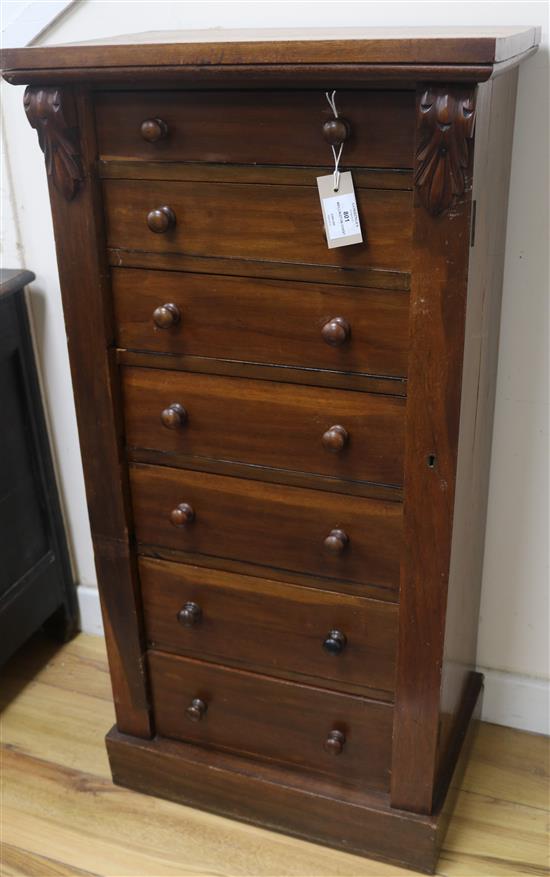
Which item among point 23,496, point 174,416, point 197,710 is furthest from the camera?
point 23,496

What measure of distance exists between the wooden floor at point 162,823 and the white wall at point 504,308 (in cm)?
20

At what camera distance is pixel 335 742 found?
5.01 feet

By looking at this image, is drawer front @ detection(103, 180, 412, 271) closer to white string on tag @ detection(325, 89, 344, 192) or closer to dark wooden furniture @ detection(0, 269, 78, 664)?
white string on tag @ detection(325, 89, 344, 192)

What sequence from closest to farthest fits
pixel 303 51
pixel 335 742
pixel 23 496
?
pixel 303 51, pixel 335 742, pixel 23 496

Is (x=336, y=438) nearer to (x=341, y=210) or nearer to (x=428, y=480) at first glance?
(x=428, y=480)

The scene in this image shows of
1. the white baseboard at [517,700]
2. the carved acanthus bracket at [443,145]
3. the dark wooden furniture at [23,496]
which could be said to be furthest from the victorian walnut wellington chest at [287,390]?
the dark wooden furniture at [23,496]

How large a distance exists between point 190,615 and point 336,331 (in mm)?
588

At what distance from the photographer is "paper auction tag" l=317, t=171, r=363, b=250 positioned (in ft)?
3.92

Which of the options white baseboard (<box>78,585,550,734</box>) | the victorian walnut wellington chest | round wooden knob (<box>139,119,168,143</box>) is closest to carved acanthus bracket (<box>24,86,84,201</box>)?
the victorian walnut wellington chest

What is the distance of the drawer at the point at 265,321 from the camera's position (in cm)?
126

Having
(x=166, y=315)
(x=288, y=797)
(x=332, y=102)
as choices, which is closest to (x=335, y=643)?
(x=288, y=797)

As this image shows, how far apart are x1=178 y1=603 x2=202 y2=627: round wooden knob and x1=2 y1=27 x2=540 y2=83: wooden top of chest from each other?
2.80 ft

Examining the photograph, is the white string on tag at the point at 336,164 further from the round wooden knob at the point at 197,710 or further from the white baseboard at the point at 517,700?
the white baseboard at the point at 517,700

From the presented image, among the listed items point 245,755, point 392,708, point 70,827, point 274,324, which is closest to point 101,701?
point 70,827
